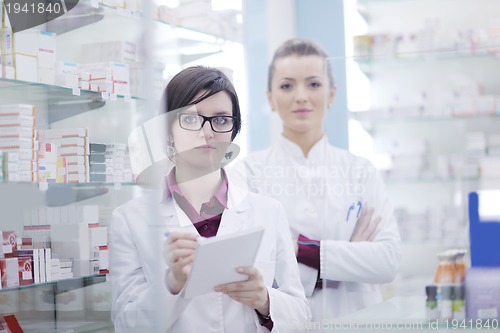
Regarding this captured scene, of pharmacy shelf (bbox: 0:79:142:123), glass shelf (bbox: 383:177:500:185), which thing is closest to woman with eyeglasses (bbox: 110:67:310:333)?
glass shelf (bbox: 383:177:500:185)

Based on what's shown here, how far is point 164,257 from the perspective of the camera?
249 centimetres

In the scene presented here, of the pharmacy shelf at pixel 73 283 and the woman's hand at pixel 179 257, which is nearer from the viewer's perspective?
the woman's hand at pixel 179 257

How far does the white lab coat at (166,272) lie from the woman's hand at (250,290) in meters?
0.04

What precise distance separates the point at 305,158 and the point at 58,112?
41.8 inches

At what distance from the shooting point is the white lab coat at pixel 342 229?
116 inches

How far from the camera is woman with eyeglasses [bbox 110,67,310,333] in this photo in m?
2.47

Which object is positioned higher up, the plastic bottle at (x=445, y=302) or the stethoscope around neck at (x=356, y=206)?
the stethoscope around neck at (x=356, y=206)

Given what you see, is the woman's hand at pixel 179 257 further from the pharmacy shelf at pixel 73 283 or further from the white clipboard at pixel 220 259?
the pharmacy shelf at pixel 73 283

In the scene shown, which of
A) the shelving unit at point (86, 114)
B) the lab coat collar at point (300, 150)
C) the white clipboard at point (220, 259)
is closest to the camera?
the white clipboard at point (220, 259)

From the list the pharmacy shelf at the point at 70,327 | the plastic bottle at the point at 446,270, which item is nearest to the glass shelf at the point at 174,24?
the pharmacy shelf at the point at 70,327

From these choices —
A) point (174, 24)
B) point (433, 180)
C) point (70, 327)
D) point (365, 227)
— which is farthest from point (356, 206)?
point (70, 327)

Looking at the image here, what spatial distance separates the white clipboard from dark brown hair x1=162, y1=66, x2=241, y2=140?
1.63 feet

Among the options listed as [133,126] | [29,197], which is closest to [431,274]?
[133,126]

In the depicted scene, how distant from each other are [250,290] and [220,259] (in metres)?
0.20
